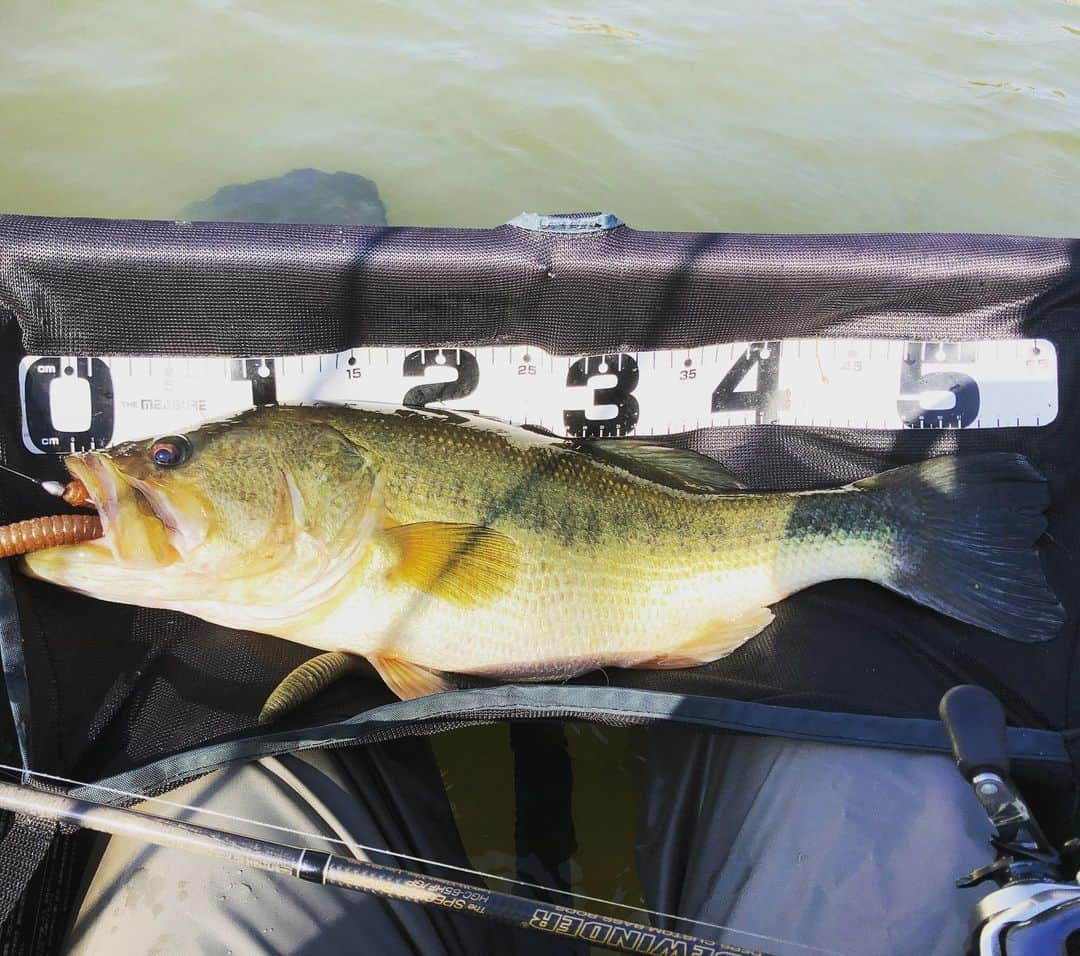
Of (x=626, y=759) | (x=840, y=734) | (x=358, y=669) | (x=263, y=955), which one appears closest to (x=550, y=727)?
(x=626, y=759)

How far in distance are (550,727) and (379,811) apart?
696 millimetres

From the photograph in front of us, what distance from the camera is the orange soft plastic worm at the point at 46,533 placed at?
1.81 meters

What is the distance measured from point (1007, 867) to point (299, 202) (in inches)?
167

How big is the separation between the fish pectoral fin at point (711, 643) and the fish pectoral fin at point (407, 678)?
55cm

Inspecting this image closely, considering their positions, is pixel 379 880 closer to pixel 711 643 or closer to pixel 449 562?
pixel 449 562

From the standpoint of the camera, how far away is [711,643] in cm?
221

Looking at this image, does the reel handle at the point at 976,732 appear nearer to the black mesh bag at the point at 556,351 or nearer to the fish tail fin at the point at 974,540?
the black mesh bag at the point at 556,351

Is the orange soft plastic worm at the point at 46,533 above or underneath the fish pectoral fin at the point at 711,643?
above

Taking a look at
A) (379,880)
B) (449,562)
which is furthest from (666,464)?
(379,880)

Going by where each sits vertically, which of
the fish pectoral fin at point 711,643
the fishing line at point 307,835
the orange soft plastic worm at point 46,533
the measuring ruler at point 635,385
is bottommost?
the fishing line at point 307,835

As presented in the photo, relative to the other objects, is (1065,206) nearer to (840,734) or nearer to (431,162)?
(431,162)

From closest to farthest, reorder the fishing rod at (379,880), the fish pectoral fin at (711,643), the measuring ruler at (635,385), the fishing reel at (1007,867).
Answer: the fishing reel at (1007,867) < the fishing rod at (379,880) < the fish pectoral fin at (711,643) < the measuring ruler at (635,385)

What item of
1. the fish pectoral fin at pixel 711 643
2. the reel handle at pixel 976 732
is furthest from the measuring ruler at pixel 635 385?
the reel handle at pixel 976 732

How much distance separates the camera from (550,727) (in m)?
2.49
